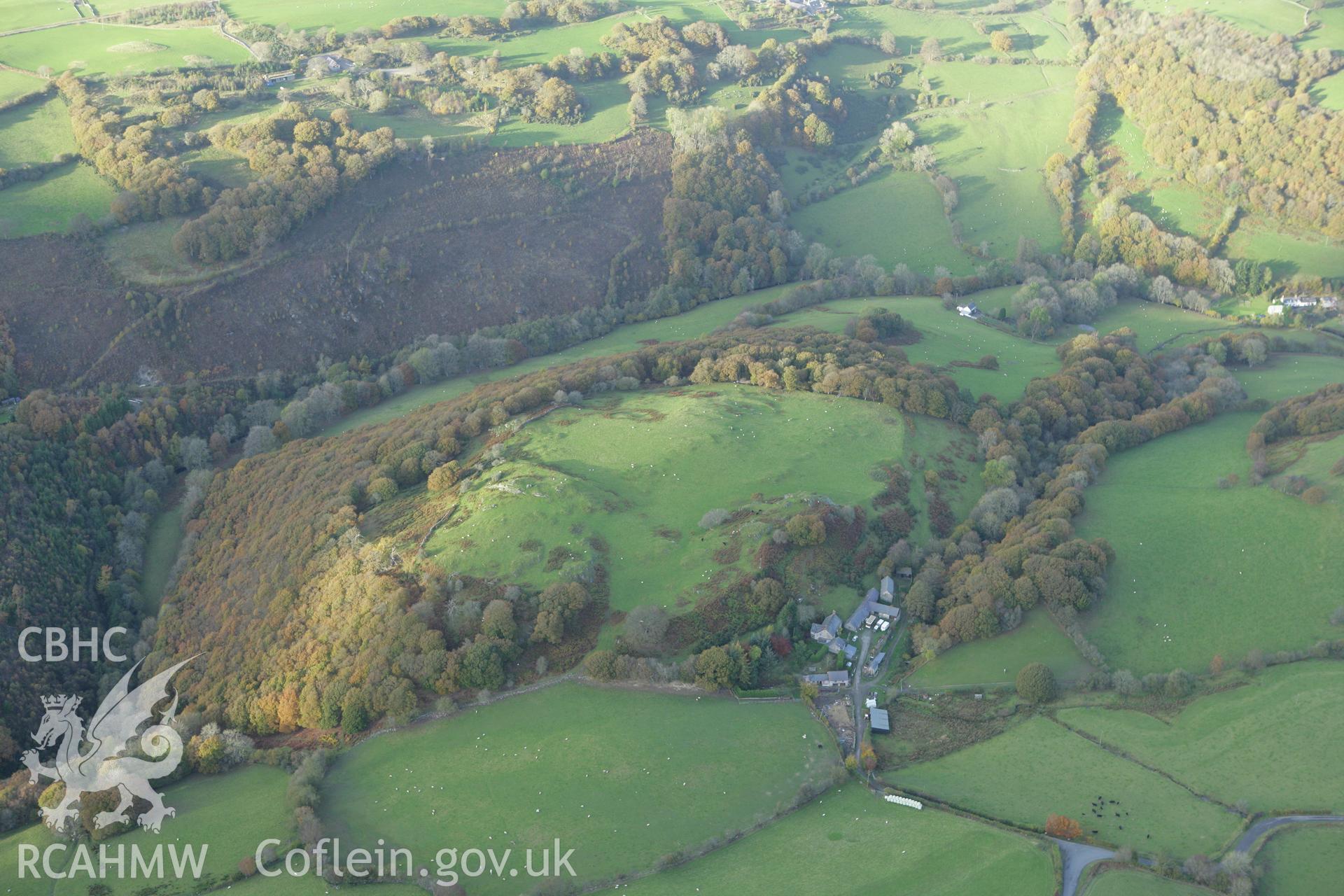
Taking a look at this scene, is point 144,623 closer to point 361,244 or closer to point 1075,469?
Answer: point 361,244

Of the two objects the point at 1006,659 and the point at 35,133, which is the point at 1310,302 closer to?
the point at 1006,659

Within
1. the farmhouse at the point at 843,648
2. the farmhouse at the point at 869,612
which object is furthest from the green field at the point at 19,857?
the farmhouse at the point at 869,612

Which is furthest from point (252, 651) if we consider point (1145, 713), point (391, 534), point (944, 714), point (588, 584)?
point (1145, 713)

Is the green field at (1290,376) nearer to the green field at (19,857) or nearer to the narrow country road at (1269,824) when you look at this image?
the narrow country road at (1269,824)

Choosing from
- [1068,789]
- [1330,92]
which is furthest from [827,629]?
[1330,92]

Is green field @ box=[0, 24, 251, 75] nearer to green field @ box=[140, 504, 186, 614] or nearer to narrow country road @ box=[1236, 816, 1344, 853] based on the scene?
green field @ box=[140, 504, 186, 614]

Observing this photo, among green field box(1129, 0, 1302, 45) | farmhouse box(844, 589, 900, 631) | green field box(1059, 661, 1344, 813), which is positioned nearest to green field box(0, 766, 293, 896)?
farmhouse box(844, 589, 900, 631)
